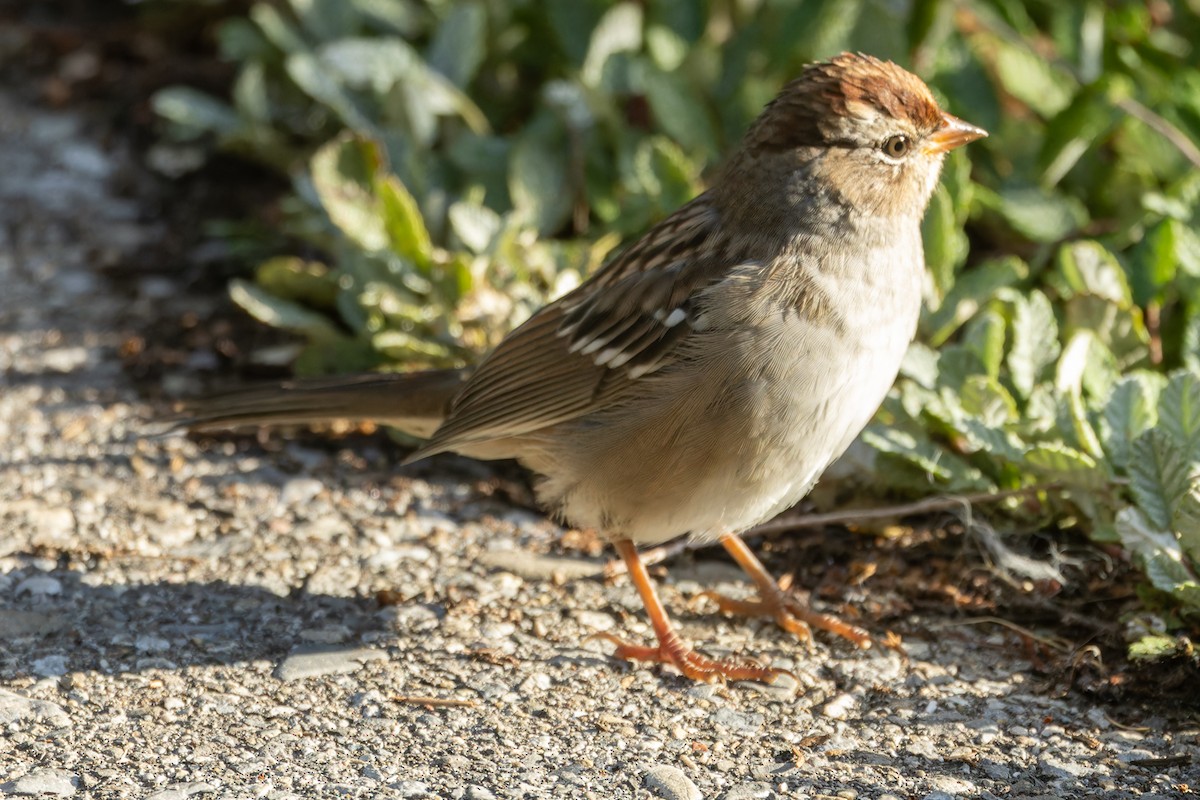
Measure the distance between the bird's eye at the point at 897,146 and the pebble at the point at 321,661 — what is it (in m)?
1.85

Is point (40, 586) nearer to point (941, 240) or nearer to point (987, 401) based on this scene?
point (987, 401)

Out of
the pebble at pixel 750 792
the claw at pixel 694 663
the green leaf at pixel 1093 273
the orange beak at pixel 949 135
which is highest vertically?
the orange beak at pixel 949 135

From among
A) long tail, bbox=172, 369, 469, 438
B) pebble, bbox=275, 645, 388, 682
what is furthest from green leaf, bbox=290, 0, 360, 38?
pebble, bbox=275, 645, 388, 682

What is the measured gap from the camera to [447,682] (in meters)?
3.63

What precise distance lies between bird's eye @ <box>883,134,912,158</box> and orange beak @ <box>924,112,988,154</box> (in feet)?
0.21

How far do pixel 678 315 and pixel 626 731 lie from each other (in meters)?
1.08

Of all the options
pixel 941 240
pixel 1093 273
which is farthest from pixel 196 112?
pixel 1093 273

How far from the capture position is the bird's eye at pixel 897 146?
3.79 meters

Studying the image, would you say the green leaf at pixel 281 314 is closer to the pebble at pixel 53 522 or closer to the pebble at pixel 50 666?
the pebble at pixel 53 522

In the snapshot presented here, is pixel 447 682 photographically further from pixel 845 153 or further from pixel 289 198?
pixel 289 198

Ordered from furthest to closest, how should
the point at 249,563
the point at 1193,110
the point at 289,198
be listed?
the point at 289,198 → the point at 1193,110 → the point at 249,563

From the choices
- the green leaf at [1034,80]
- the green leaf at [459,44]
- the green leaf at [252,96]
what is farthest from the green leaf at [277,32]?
the green leaf at [1034,80]

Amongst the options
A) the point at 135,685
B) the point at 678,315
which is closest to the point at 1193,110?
the point at 678,315

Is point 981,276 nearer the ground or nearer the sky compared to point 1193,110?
nearer the ground
